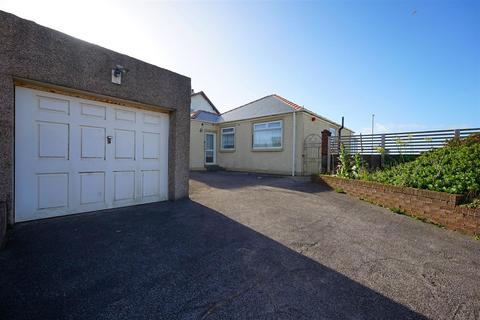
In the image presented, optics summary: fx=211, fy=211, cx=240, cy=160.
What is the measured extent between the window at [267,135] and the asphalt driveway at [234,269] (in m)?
7.93

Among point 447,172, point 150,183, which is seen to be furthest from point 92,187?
point 447,172

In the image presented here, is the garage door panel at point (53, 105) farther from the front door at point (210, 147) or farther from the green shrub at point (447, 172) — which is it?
the front door at point (210, 147)

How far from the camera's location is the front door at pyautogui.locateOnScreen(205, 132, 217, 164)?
14461 mm

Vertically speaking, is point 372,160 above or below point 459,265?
above

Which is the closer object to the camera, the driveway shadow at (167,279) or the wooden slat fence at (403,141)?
the driveway shadow at (167,279)

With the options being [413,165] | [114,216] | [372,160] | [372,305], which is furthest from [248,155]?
[372,305]

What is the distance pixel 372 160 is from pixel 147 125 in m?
7.94

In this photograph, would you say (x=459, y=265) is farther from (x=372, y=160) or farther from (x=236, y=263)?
(x=372, y=160)

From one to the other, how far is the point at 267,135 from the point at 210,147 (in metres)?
4.38

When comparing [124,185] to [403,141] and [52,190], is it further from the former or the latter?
[403,141]

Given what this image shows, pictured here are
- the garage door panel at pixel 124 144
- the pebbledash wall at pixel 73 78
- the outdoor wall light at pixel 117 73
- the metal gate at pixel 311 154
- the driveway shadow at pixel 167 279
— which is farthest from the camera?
the metal gate at pixel 311 154

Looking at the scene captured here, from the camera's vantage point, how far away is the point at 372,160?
26.5ft

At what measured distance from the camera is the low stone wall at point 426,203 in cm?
395

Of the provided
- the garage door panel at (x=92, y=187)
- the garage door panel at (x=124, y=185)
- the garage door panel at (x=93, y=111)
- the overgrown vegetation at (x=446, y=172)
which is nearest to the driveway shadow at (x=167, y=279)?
the garage door panel at (x=92, y=187)
